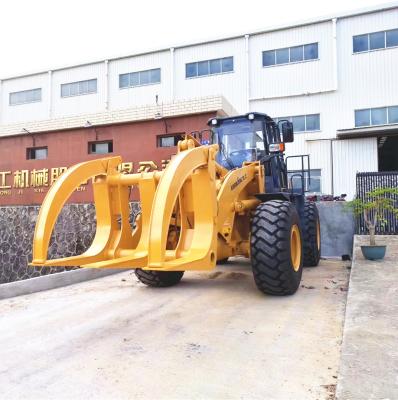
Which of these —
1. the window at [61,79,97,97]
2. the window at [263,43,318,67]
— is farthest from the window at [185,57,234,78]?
the window at [61,79,97,97]

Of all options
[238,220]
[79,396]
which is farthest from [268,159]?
[79,396]

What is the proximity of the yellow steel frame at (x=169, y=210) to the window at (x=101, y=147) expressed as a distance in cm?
977

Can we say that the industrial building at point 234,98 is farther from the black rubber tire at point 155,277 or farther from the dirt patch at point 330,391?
the dirt patch at point 330,391

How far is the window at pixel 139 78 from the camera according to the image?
23.9m

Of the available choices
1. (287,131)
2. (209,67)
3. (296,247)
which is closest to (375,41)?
(209,67)

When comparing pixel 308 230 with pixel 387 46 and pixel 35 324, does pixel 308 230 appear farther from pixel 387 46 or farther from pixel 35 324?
pixel 387 46

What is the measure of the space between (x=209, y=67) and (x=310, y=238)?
17152 millimetres

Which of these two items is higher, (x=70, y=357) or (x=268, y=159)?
(x=268, y=159)

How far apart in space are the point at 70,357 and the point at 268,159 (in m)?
4.00

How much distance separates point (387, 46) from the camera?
19094mm

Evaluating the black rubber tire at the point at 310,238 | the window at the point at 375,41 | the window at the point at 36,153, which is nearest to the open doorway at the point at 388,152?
the window at the point at 375,41

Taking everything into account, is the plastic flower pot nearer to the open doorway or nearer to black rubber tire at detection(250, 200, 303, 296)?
black rubber tire at detection(250, 200, 303, 296)

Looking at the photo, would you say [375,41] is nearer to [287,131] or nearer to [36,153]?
[287,131]

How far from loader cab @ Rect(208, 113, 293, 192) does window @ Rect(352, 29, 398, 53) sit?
52.6 feet
